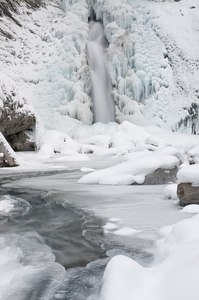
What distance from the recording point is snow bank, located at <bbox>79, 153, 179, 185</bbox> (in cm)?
732

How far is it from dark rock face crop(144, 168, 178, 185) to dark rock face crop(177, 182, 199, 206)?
227 centimetres

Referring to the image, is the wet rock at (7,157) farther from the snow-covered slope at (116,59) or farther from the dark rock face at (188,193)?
the snow-covered slope at (116,59)

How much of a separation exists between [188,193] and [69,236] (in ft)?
6.70

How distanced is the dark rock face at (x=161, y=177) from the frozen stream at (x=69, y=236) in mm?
683

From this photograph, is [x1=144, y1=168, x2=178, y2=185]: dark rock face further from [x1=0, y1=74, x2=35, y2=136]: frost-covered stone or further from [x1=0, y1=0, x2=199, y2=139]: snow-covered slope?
[x1=0, y1=0, x2=199, y2=139]: snow-covered slope

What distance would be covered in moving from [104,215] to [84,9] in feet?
92.5

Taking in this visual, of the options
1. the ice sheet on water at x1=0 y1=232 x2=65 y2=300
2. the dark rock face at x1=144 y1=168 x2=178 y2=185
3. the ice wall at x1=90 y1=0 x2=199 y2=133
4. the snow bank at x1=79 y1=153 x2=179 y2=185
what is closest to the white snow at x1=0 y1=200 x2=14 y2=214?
the ice sheet on water at x1=0 y1=232 x2=65 y2=300

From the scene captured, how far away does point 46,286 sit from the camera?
2.36 m

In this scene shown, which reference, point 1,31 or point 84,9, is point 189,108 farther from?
point 1,31

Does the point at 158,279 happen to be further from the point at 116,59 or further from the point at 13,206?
the point at 116,59

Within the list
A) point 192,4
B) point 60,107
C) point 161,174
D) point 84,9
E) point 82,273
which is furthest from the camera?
point 192,4

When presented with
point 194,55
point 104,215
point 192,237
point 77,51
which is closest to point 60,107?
point 77,51

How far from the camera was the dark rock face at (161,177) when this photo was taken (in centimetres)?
732

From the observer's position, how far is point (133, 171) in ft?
24.5
